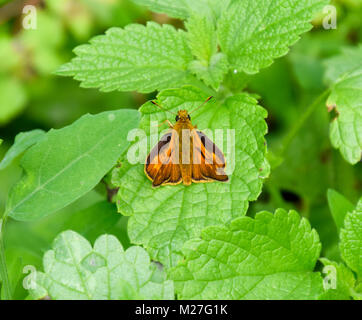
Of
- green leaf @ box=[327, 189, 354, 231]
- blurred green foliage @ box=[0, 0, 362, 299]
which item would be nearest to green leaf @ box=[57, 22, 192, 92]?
green leaf @ box=[327, 189, 354, 231]

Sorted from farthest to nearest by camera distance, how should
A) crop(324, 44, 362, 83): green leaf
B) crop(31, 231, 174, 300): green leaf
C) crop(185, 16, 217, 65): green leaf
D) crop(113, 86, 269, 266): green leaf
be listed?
1. crop(324, 44, 362, 83): green leaf
2. crop(185, 16, 217, 65): green leaf
3. crop(113, 86, 269, 266): green leaf
4. crop(31, 231, 174, 300): green leaf

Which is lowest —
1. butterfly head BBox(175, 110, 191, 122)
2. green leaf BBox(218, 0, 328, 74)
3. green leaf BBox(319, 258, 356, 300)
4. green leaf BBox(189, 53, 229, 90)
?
green leaf BBox(319, 258, 356, 300)

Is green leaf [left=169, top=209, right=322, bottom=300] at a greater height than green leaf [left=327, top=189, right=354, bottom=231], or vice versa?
green leaf [left=327, top=189, right=354, bottom=231]

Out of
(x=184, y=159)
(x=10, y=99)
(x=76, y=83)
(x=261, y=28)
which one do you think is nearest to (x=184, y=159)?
(x=184, y=159)

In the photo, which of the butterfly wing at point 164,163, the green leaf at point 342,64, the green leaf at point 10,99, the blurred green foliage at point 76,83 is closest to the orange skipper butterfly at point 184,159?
the butterfly wing at point 164,163

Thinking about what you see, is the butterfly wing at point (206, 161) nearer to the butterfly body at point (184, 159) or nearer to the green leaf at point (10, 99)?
the butterfly body at point (184, 159)

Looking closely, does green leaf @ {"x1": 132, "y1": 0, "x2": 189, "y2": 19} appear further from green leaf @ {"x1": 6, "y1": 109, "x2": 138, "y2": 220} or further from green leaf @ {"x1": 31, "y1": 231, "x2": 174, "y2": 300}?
green leaf @ {"x1": 31, "y1": 231, "x2": 174, "y2": 300}
